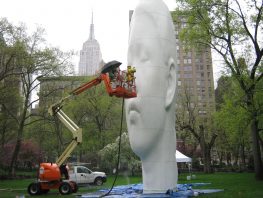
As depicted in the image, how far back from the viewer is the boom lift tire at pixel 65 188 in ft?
47.7

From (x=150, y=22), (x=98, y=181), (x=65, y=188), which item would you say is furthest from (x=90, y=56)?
(x=150, y=22)

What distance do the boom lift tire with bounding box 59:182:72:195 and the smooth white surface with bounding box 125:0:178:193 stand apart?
466cm

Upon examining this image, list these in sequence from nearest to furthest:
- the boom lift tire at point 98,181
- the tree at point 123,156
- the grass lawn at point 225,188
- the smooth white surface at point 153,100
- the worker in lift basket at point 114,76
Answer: the worker in lift basket at point 114,76 → the smooth white surface at point 153,100 → the grass lawn at point 225,188 → the boom lift tire at point 98,181 → the tree at point 123,156

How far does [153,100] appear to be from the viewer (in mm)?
11242

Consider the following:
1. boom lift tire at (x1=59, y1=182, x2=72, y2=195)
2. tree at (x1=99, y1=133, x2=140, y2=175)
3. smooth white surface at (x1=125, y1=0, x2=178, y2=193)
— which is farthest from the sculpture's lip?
tree at (x1=99, y1=133, x2=140, y2=175)

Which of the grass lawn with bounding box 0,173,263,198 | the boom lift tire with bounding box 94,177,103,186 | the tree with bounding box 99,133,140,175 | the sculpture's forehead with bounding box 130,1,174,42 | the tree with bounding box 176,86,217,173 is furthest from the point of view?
the tree with bounding box 99,133,140,175

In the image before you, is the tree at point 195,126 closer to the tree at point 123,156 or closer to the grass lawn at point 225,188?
the tree at point 123,156

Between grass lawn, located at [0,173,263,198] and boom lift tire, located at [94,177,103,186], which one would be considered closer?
grass lawn, located at [0,173,263,198]

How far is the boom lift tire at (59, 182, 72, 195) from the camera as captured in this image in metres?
14.5

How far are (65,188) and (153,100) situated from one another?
21.6ft

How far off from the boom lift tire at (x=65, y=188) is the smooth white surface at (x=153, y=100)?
183 inches

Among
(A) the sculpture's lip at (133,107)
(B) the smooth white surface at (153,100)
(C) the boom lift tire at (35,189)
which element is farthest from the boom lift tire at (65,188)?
(A) the sculpture's lip at (133,107)

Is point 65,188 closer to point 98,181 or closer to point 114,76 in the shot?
point 114,76

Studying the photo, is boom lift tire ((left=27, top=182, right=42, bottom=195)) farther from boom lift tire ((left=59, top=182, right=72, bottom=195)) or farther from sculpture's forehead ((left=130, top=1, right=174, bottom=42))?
sculpture's forehead ((left=130, top=1, right=174, bottom=42))
